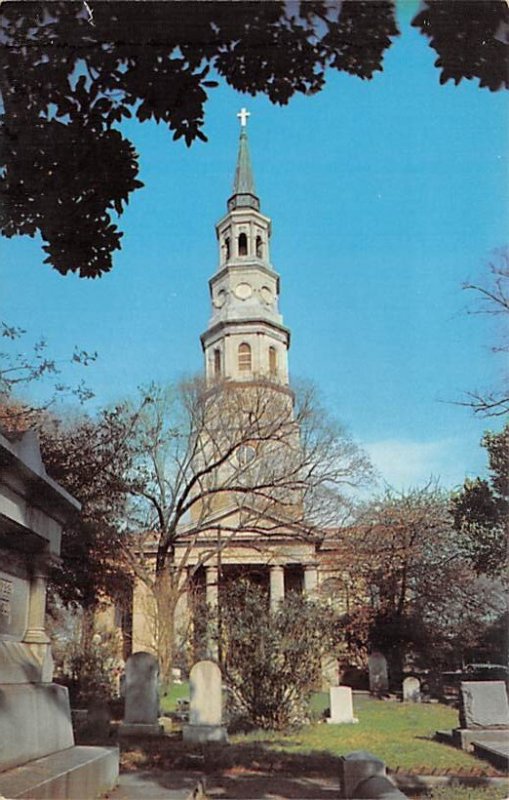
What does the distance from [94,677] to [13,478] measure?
188cm

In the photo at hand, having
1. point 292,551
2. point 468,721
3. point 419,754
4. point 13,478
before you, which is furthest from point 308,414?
point 468,721

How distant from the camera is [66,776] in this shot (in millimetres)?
2467

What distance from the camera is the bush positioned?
5406 millimetres

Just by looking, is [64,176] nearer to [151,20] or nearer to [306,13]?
[151,20]

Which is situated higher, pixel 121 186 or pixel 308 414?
pixel 121 186

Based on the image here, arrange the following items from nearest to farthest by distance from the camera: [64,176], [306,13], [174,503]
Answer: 1. [306,13]
2. [64,176]
3. [174,503]

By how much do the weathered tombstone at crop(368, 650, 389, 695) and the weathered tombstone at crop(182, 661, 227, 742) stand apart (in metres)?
1.19

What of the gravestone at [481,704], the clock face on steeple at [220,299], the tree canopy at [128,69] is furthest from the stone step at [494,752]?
the tree canopy at [128,69]

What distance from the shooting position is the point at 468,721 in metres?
4.50

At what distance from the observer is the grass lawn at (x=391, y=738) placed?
3.71 m

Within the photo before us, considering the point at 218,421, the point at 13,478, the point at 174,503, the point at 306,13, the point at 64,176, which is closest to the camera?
the point at 306,13

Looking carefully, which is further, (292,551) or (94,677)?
(292,551)

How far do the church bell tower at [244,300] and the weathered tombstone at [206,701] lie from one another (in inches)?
99.4

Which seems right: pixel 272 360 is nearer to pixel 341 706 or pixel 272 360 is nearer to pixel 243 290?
pixel 243 290
